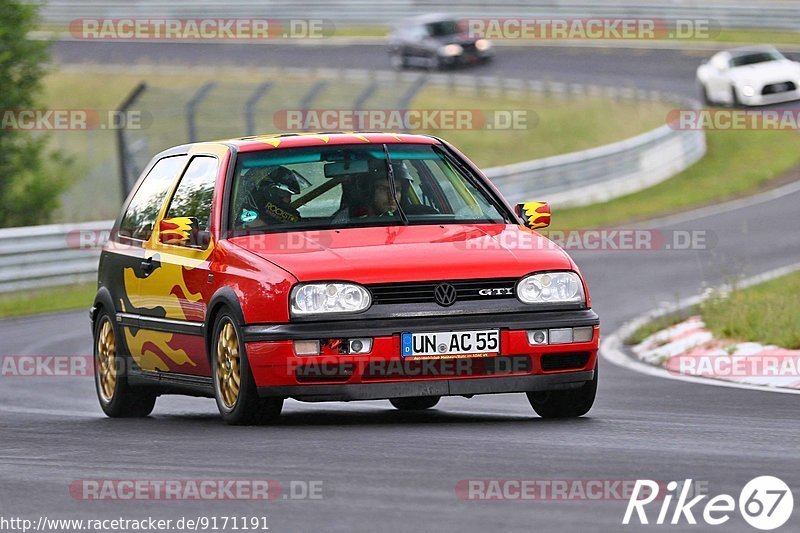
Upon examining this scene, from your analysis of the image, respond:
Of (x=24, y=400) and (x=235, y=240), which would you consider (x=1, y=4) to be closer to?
(x=24, y=400)

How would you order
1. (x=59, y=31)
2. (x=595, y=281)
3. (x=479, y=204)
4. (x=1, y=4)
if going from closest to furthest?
(x=479, y=204)
(x=595, y=281)
(x=1, y=4)
(x=59, y=31)

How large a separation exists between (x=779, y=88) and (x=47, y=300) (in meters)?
18.9

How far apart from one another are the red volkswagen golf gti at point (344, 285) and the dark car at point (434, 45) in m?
37.0

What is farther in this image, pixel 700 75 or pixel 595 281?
pixel 700 75

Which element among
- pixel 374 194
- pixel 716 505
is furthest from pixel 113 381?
pixel 716 505

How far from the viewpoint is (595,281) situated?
64.0ft

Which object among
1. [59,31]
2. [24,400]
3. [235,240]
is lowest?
[59,31]

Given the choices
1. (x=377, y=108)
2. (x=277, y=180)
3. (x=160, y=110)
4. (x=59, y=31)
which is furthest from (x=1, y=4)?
(x=59, y=31)

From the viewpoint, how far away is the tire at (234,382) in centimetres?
830

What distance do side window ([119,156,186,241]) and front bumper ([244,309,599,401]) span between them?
203 centimetres

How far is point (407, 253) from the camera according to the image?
8.37 metres

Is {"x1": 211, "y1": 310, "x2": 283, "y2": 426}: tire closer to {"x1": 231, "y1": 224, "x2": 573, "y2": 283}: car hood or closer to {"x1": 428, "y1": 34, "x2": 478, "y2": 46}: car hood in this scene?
{"x1": 231, "y1": 224, "x2": 573, "y2": 283}: car hood

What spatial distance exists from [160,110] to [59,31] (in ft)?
107

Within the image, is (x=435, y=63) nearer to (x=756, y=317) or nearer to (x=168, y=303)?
(x=756, y=317)
